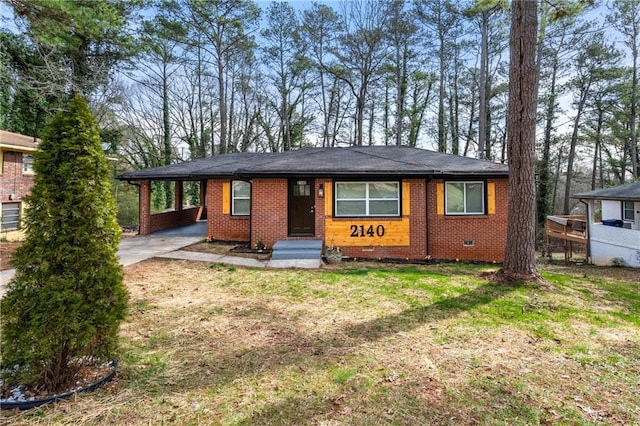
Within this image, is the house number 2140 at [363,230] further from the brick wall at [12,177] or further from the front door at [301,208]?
the brick wall at [12,177]

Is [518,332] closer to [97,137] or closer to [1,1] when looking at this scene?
[97,137]

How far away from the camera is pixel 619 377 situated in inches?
121

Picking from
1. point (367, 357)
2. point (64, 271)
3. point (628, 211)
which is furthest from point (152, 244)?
point (628, 211)

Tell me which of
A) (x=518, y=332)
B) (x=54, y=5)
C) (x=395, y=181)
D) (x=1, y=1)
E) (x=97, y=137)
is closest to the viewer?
(x=97, y=137)

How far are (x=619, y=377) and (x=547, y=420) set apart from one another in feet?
4.22

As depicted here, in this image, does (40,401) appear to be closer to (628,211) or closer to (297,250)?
(297,250)

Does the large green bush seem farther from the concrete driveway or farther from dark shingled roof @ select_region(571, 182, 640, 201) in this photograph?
dark shingled roof @ select_region(571, 182, 640, 201)

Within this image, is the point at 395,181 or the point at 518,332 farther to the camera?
the point at 395,181

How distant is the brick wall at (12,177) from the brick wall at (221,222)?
7.26m

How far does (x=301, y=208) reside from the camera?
398 inches

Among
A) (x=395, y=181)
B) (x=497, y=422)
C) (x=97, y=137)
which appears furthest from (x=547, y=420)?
(x=395, y=181)

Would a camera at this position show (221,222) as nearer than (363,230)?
No

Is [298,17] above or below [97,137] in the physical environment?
above

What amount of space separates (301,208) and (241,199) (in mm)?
2315
